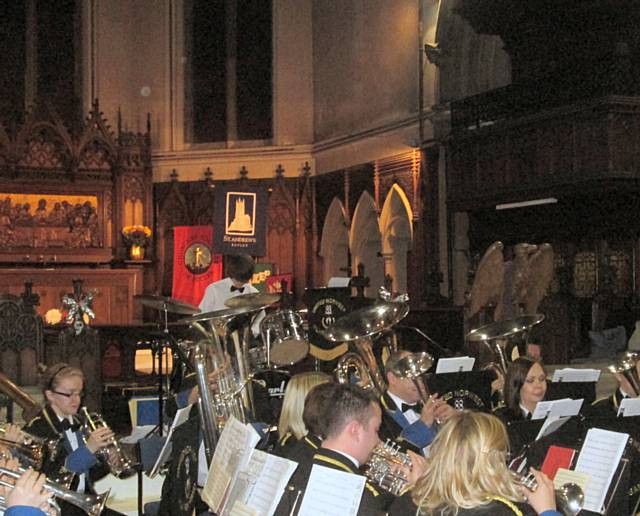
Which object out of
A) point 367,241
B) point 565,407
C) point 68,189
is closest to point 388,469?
point 565,407

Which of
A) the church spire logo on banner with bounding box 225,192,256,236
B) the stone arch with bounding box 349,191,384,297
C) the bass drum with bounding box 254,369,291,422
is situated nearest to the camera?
the bass drum with bounding box 254,369,291,422

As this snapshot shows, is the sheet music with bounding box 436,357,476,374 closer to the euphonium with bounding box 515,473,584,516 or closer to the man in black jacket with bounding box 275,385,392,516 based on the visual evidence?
the man in black jacket with bounding box 275,385,392,516

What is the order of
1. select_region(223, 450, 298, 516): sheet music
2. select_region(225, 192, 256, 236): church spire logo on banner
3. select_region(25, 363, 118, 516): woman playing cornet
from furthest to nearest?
1. select_region(225, 192, 256, 236): church spire logo on banner
2. select_region(25, 363, 118, 516): woman playing cornet
3. select_region(223, 450, 298, 516): sheet music

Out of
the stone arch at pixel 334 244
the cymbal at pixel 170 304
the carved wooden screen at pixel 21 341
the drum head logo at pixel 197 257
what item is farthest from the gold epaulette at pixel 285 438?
the drum head logo at pixel 197 257

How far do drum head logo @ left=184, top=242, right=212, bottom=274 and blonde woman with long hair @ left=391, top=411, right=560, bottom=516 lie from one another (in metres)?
→ 13.1

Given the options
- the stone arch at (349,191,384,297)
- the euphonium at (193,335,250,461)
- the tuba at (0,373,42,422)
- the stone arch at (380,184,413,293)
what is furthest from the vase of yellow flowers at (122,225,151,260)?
the euphonium at (193,335,250,461)

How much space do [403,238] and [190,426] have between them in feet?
31.9

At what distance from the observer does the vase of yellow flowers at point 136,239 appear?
15477 mm

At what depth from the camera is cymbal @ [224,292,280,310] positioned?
5.39 metres

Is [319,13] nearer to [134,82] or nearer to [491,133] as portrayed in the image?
[134,82]

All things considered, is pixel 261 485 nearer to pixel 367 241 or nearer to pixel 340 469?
pixel 340 469

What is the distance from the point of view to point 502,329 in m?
6.64

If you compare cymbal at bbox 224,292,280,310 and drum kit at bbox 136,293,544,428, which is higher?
cymbal at bbox 224,292,280,310

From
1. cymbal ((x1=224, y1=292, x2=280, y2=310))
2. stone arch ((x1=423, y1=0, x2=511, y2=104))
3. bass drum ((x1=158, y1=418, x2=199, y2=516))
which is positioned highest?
stone arch ((x1=423, y1=0, x2=511, y2=104))
